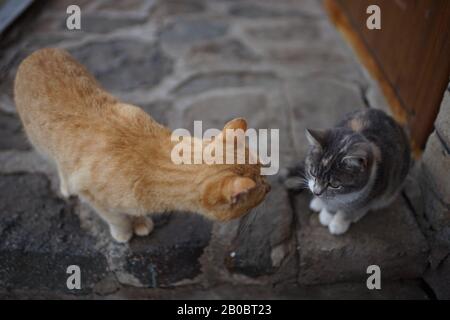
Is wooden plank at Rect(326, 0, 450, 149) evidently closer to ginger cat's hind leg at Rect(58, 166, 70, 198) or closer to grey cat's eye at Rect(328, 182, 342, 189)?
grey cat's eye at Rect(328, 182, 342, 189)

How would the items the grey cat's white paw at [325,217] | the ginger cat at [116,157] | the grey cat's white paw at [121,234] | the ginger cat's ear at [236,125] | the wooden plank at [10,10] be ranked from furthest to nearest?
the wooden plank at [10,10] → the grey cat's white paw at [325,217] → the grey cat's white paw at [121,234] → the ginger cat's ear at [236,125] → the ginger cat at [116,157]

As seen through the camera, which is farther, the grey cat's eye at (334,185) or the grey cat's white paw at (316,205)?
the grey cat's white paw at (316,205)

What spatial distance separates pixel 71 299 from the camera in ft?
7.11

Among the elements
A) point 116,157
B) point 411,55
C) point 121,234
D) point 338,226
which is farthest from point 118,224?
point 411,55

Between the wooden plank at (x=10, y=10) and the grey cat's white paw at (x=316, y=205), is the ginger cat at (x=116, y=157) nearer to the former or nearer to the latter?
the grey cat's white paw at (x=316, y=205)

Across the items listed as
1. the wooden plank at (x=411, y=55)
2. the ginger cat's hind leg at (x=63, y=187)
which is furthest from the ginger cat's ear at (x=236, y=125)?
the wooden plank at (x=411, y=55)

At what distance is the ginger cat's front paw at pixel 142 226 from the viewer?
2.01m

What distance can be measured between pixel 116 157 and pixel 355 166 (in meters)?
0.95

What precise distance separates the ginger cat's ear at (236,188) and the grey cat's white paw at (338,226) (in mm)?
A: 748

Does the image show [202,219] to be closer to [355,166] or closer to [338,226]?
[338,226]

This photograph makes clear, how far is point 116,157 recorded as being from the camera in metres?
1.63
